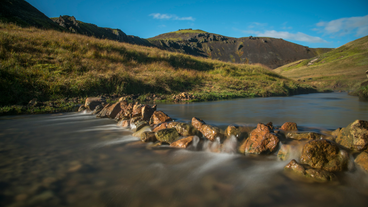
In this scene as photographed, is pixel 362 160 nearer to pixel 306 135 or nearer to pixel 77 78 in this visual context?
pixel 306 135

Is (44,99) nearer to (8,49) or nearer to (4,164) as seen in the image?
(8,49)

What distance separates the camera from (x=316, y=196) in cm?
206

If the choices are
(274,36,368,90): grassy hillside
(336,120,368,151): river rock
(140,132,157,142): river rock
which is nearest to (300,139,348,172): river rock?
(336,120,368,151): river rock

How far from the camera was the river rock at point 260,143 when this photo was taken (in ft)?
10.3

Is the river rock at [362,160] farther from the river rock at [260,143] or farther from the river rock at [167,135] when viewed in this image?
the river rock at [167,135]

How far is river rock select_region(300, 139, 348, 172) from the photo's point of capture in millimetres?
2535

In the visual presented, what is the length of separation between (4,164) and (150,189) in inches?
91.6

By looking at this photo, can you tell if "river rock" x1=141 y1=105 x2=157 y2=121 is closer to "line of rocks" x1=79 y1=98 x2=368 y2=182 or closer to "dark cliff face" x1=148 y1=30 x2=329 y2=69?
"line of rocks" x1=79 y1=98 x2=368 y2=182

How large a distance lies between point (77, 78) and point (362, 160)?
10165 millimetres

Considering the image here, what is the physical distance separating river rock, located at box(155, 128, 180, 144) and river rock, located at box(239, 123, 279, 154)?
1292 millimetres

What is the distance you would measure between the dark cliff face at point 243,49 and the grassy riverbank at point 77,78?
6210 cm

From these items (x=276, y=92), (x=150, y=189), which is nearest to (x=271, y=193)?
(x=150, y=189)

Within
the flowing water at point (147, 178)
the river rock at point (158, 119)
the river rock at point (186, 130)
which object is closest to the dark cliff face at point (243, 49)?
the river rock at point (158, 119)

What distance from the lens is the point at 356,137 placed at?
9.06ft
